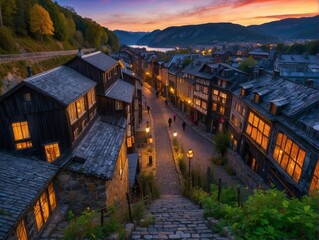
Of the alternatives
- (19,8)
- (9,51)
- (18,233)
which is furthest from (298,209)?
(19,8)

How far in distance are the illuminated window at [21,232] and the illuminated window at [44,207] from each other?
1.15 meters

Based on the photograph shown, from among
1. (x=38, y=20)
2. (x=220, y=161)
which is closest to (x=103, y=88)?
(x=220, y=161)

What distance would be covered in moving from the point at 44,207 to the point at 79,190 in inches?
92.1

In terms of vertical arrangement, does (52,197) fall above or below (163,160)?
above

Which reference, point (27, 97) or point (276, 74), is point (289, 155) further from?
point (27, 97)

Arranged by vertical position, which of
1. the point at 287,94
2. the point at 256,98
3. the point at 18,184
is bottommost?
the point at 18,184

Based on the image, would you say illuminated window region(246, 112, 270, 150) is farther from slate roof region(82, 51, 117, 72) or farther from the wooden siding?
the wooden siding

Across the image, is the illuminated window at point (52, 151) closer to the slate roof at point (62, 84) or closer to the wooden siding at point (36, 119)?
the wooden siding at point (36, 119)

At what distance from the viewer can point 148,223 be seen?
8969mm

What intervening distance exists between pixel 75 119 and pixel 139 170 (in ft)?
40.9

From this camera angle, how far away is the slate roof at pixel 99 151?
14.4 meters

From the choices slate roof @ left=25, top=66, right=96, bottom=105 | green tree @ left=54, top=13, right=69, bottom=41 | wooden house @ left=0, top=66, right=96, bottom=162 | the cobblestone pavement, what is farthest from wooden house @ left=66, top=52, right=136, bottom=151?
green tree @ left=54, top=13, right=69, bottom=41

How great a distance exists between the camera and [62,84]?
678 inches

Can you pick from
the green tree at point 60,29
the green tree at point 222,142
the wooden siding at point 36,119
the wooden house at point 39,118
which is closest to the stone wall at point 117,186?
the wooden house at point 39,118
